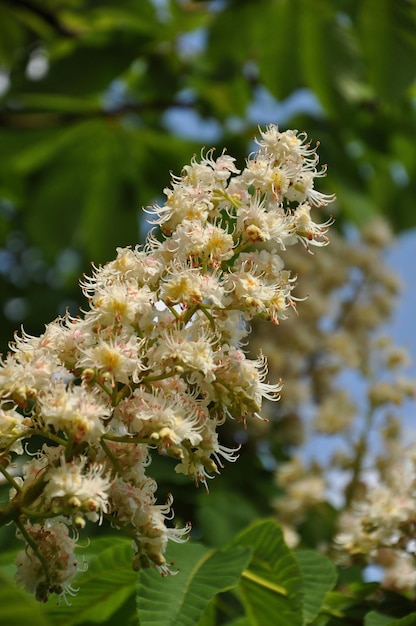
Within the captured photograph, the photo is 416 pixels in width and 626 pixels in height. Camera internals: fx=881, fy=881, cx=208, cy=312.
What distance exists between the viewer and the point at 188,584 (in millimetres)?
1404

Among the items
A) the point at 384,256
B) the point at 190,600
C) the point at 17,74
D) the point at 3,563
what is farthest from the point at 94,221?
the point at 190,600

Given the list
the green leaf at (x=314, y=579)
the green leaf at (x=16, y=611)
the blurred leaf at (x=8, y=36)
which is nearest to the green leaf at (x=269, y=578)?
the green leaf at (x=314, y=579)

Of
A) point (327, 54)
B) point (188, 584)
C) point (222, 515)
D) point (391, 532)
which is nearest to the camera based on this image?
point (188, 584)

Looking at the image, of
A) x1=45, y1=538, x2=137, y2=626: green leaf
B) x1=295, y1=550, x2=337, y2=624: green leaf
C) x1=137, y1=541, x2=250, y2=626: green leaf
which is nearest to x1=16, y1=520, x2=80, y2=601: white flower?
x1=137, y1=541, x2=250, y2=626: green leaf

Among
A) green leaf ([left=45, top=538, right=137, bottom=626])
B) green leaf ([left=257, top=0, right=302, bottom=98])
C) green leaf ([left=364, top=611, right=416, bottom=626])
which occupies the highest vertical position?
green leaf ([left=257, top=0, right=302, bottom=98])

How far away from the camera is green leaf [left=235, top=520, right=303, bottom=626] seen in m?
1.47

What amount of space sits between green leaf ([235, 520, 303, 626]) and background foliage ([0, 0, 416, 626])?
106 cm

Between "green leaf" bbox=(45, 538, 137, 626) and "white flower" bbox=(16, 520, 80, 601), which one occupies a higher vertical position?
"white flower" bbox=(16, 520, 80, 601)

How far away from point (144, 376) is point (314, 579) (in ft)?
1.76

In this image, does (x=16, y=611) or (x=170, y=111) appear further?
(x=170, y=111)

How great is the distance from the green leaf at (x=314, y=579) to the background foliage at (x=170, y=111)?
1081 millimetres

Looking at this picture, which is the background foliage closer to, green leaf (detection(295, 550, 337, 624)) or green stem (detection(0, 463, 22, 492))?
green leaf (detection(295, 550, 337, 624))

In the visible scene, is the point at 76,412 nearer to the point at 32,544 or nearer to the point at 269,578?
the point at 32,544

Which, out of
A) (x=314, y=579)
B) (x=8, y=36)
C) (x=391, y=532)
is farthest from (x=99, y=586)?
(x=8, y=36)
